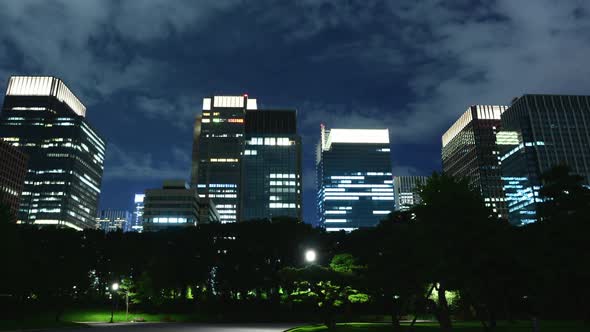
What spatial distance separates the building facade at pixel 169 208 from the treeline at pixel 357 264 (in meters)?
86.0

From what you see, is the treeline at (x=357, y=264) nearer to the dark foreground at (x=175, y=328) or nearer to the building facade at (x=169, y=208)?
the dark foreground at (x=175, y=328)

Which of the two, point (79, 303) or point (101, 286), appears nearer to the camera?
point (79, 303)

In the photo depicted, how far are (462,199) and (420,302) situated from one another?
33.5 feet

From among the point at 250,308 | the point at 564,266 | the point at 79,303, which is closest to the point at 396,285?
the point at 564,266

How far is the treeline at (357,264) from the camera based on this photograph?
25.7 m

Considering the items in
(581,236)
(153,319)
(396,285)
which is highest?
(581,236)

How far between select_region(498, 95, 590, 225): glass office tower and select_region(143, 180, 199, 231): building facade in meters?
140

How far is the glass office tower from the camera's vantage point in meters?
180

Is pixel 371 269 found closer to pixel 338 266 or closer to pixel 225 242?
pixel 338 266

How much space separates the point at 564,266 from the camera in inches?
987

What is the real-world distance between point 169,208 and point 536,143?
532 ft

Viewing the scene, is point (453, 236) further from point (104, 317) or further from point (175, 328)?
point (104, 317)

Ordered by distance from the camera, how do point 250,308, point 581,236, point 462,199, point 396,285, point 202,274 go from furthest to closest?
1. point 202,274
2. point 250,308
3. point 396,285
4. point 462,199
5. point 581,236

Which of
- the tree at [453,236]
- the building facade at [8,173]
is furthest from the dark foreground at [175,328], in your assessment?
the building facade at [8,173]
